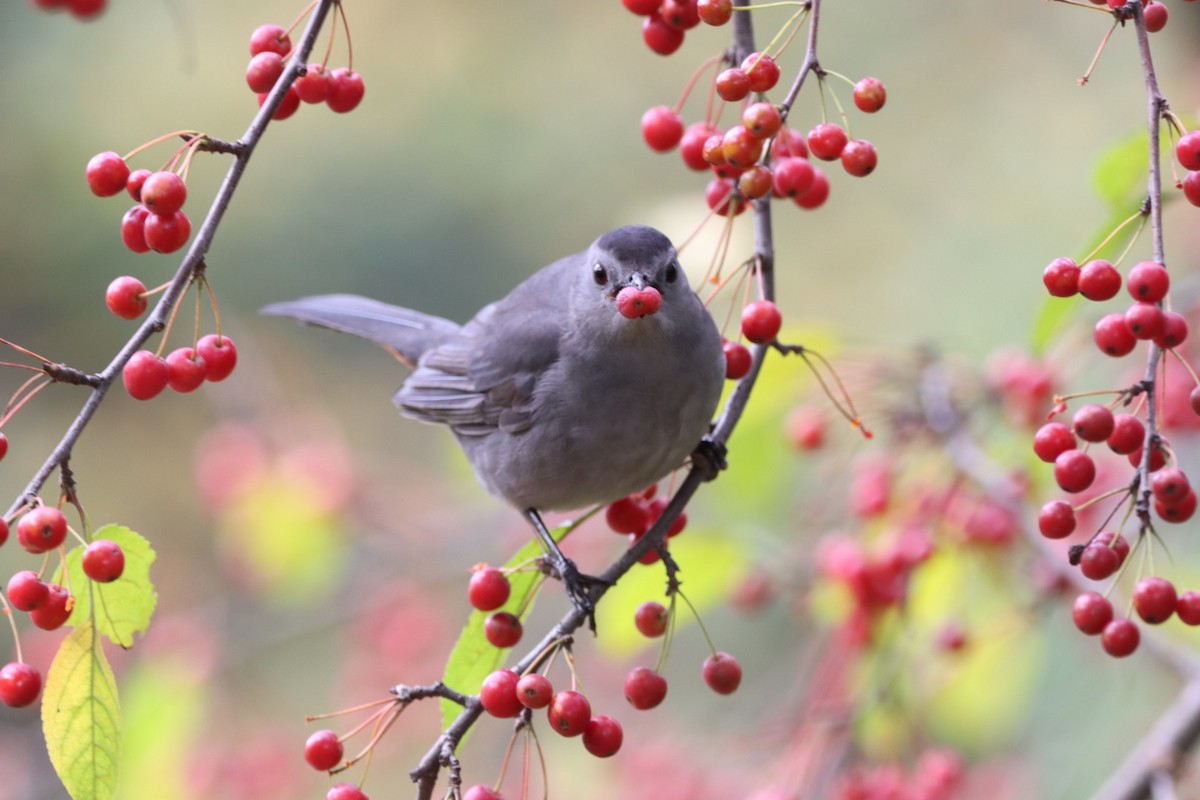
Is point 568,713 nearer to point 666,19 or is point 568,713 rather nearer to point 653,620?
point 653,620

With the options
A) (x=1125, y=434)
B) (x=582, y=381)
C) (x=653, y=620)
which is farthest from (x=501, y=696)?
(x=582, y=381)

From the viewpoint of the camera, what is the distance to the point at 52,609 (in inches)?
71.6

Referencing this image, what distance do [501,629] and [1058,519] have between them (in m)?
1.09

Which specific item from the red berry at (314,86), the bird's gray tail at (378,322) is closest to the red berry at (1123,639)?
the red berry at (314,86)

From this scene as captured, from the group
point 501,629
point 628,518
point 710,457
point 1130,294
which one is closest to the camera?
point 1130,294

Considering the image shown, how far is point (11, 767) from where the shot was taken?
4734 millimetres

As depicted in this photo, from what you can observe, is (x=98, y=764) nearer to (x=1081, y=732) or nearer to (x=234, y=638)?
(x=234, y=638)

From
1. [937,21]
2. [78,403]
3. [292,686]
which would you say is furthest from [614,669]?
[937,21]

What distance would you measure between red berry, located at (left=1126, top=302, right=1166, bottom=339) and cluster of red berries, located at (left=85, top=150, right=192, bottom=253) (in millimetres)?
1448

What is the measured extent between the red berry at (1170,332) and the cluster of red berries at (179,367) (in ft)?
4.76

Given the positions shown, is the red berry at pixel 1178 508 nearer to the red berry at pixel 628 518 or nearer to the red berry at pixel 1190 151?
the red berry at pixel 1190 151

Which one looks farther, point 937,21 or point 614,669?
point 937,21

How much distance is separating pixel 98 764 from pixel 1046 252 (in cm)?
603

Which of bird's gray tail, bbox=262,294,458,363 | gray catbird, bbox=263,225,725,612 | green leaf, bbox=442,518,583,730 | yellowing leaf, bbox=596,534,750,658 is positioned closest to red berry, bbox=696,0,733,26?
gray catbird, bbox=263,225,725,612
